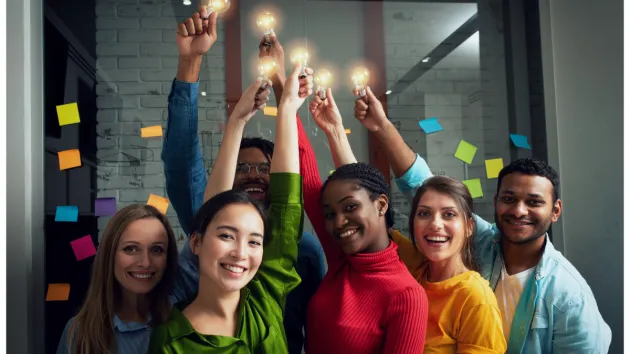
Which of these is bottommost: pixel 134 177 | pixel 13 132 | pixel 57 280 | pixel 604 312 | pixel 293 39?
pixel 604 312

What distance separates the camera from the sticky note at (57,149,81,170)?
2984 millimetres

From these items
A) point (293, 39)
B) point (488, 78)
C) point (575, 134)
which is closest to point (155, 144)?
point (293, 39)

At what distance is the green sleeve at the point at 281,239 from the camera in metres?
1.69

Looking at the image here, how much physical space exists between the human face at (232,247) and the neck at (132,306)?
0.27 meters

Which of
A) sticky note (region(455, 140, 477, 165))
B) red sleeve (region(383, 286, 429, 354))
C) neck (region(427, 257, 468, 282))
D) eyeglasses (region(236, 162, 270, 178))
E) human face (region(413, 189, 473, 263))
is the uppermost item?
sticky note (region(455, 140, 477, 165))

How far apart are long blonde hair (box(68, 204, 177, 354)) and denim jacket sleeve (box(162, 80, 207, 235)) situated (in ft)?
0.65

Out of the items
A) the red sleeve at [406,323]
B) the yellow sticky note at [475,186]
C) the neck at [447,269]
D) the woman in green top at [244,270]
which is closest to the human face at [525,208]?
the neck at [447,269]

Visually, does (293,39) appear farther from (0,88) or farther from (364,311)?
(364,311)

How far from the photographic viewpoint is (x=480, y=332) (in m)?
1.63

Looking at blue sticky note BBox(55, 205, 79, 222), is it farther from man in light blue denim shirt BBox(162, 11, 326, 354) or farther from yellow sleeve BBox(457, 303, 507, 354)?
yellow sleeve BBox(457, 303, 507, 354)

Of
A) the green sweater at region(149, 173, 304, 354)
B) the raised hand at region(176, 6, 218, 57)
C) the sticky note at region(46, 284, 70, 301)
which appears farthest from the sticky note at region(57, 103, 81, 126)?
the green sweater at region(149, 173, 304, 354)

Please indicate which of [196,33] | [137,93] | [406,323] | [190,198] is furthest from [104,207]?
[406,323]

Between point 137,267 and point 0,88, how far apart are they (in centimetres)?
134

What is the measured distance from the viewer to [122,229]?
1.78 m
